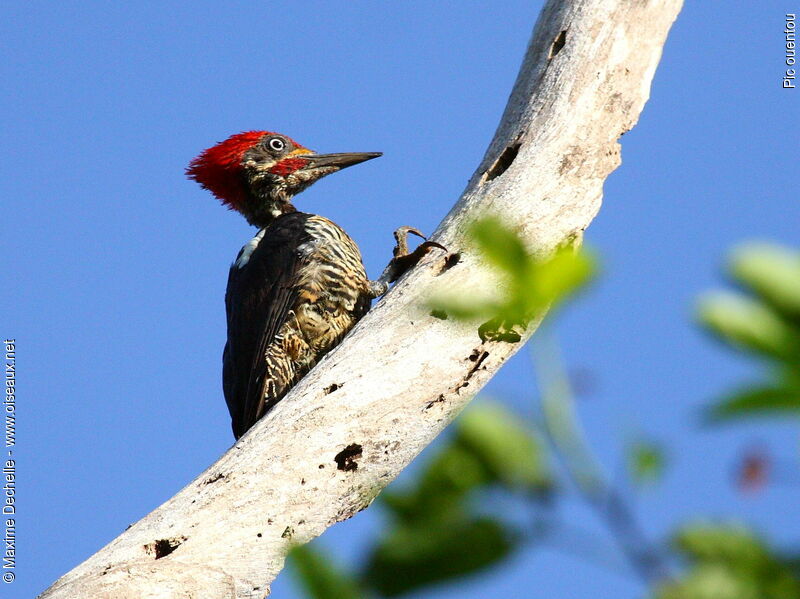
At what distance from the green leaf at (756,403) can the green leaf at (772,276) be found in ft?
0.19

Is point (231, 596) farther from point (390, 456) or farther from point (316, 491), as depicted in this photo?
point (390, 456)

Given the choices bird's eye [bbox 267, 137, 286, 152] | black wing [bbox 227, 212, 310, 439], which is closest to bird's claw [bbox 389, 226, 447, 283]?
black wing [bbox 227, 212, 310, 439]

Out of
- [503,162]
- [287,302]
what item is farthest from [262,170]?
[503,162]

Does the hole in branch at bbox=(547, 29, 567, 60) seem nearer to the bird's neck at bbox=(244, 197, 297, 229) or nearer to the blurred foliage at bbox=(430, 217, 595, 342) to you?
the bird's neck at bbox=(244, 197, 297, 229)

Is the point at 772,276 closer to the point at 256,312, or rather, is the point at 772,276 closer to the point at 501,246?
the point at 501,246

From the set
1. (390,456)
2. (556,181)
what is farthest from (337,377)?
(556,181)

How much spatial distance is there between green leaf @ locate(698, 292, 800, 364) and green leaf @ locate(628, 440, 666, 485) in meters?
0.12

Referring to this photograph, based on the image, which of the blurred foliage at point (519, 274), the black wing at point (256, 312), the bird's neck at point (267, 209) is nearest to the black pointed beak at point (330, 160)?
the bird's neck at point (267, 209)

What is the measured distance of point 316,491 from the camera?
3.33 meters

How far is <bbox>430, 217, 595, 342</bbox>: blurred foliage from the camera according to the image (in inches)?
26.6

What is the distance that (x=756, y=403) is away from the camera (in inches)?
24.1

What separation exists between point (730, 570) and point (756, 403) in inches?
4.8

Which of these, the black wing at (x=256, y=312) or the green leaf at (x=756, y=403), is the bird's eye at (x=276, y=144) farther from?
the green leaf at (x=756, y=403)

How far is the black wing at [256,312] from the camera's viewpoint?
473 centimetres
